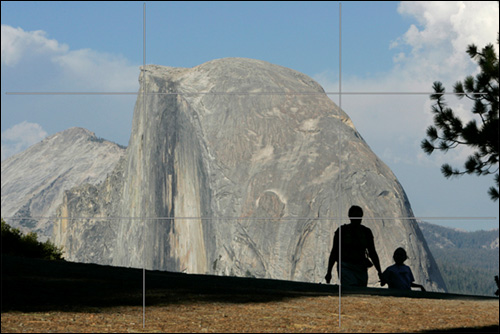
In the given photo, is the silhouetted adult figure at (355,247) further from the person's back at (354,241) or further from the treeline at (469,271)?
the treeline at (469,271)

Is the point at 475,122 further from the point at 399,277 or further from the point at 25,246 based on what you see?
the point at 25,246

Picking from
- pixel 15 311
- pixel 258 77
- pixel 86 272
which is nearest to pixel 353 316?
pixel 15 311

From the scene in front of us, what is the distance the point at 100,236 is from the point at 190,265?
130 ft

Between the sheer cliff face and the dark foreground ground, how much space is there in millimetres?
74745

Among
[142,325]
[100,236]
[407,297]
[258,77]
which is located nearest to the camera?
[142,325]

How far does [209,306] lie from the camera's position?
10.9 m

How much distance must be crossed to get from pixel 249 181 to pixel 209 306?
93.5 m

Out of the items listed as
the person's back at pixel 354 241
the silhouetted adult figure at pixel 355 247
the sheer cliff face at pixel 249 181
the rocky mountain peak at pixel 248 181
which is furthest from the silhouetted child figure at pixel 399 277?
the rocky mountain peak at pixel 248 181

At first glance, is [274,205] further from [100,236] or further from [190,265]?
[100,236]

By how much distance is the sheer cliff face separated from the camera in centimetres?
9356

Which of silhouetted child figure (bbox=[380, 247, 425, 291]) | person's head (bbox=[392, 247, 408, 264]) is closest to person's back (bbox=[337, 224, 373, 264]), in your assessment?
person's head (bbox=[392, 247, 408, 264])

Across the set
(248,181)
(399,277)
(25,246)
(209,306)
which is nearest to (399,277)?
(399,277)

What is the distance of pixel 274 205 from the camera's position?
9762 centimetres

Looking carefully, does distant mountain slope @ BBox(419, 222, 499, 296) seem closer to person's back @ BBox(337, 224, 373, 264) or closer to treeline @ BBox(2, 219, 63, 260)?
treeline @ BBox(2, 219, 63, 260)
